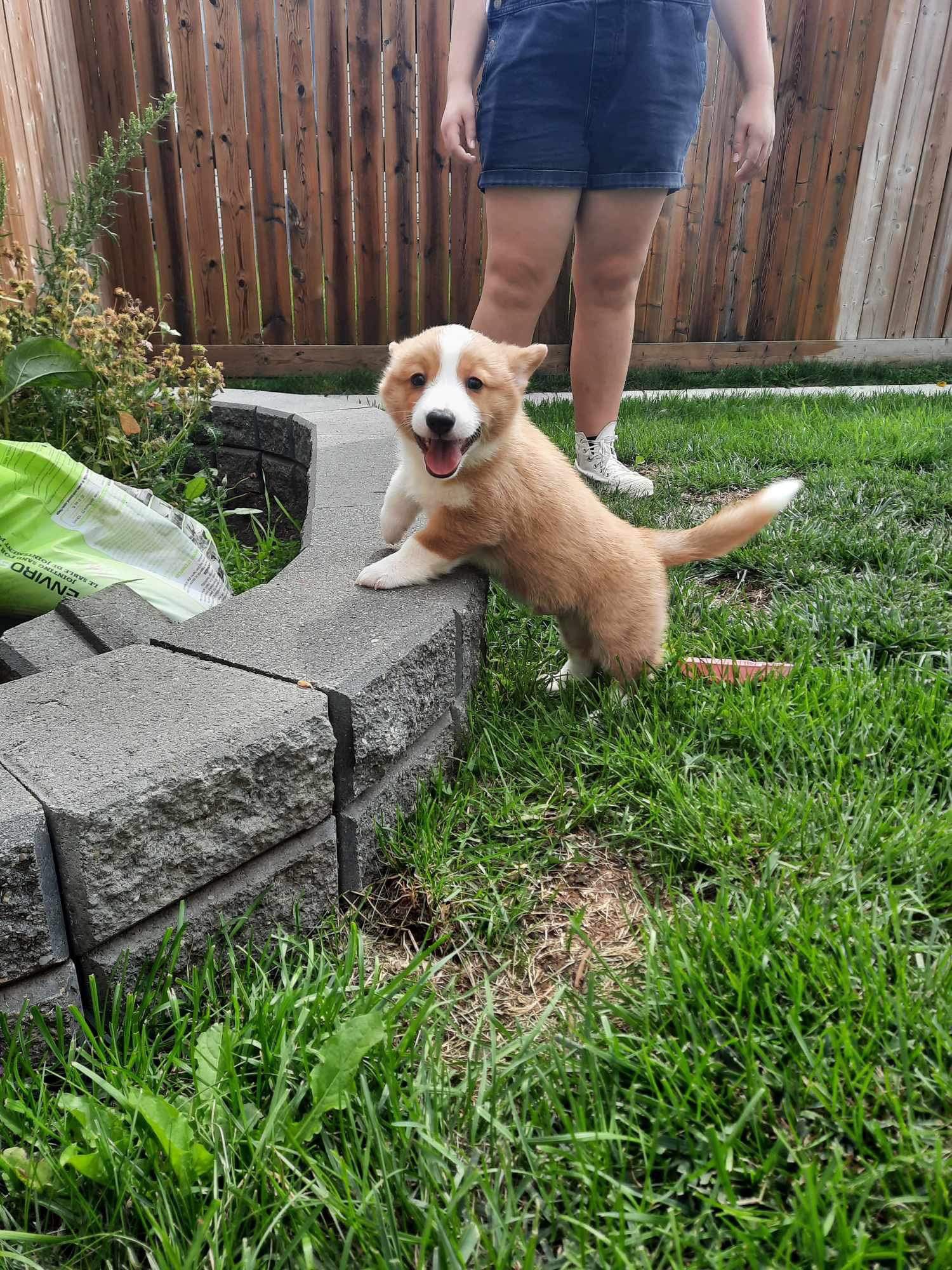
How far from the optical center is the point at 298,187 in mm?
5680

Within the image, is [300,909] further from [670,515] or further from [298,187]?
[298,187]

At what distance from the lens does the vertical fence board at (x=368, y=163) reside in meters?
5.57

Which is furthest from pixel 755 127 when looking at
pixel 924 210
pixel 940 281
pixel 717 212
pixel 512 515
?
pixel 940 281

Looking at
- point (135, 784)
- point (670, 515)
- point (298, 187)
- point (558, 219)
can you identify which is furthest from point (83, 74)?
point (135, 784)

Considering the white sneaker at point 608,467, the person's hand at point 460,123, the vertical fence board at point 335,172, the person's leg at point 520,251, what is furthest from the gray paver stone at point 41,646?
the vertical fence board at point 335,172

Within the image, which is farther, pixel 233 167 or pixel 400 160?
pixel 400 160

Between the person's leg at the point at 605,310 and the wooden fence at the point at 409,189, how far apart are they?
2619 millimetres

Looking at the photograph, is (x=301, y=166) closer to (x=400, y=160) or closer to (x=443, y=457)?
(x=400, y=160)

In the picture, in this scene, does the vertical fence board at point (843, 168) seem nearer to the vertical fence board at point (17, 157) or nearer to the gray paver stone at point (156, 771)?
the vertical fence board at point (17, 157)

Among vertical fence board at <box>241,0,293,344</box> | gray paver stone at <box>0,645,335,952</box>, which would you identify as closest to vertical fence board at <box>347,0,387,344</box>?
vertical fence board at <box>241,0,293,344</box>

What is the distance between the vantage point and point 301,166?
5.66 metres

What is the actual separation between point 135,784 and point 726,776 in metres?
0.98

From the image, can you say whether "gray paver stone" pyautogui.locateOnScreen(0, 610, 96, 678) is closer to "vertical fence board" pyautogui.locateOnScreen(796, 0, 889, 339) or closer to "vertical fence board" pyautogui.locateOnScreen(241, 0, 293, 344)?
"vertical fence board" pyautogui.locateOnScreen(241, 0, 293, 344)

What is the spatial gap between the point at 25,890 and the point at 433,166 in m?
5.91
